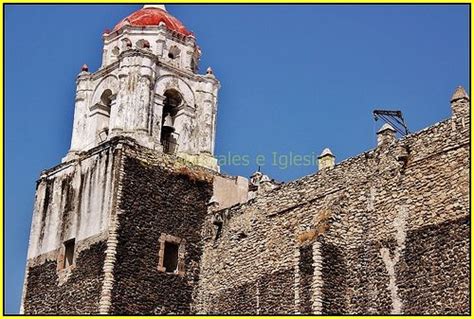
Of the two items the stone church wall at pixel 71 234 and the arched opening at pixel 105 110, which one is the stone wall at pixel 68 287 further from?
the arched opening at pixel 105 110

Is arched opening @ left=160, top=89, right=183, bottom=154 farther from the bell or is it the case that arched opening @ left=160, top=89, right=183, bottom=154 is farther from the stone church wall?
the stone church wall

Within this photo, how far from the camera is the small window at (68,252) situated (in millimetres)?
23844

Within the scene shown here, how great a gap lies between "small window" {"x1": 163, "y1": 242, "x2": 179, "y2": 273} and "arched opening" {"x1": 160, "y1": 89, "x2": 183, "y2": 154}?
3407mm

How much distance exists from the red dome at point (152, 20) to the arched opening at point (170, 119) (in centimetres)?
200

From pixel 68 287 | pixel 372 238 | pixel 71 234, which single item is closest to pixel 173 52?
pixel 71 234

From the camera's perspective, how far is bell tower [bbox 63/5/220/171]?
82.4ft

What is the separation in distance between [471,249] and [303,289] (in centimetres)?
361

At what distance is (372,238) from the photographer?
1947cm

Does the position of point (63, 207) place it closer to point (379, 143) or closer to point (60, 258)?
point (60, 258)

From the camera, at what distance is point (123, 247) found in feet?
73.4

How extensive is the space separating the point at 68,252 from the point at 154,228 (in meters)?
2.54

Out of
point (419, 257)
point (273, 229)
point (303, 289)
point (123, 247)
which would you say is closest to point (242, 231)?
point (273, 229)

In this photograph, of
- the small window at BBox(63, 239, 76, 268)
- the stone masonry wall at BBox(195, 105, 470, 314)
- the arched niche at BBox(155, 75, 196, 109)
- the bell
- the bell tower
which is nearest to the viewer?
the stone masonry wall at BBox(195, 105, 470, 314)

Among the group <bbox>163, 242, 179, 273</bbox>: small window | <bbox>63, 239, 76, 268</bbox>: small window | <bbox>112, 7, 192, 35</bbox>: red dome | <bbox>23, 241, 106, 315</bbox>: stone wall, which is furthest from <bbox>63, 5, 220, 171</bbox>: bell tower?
<bbox>23, 241, 106, 315</bbox>: stone wall
